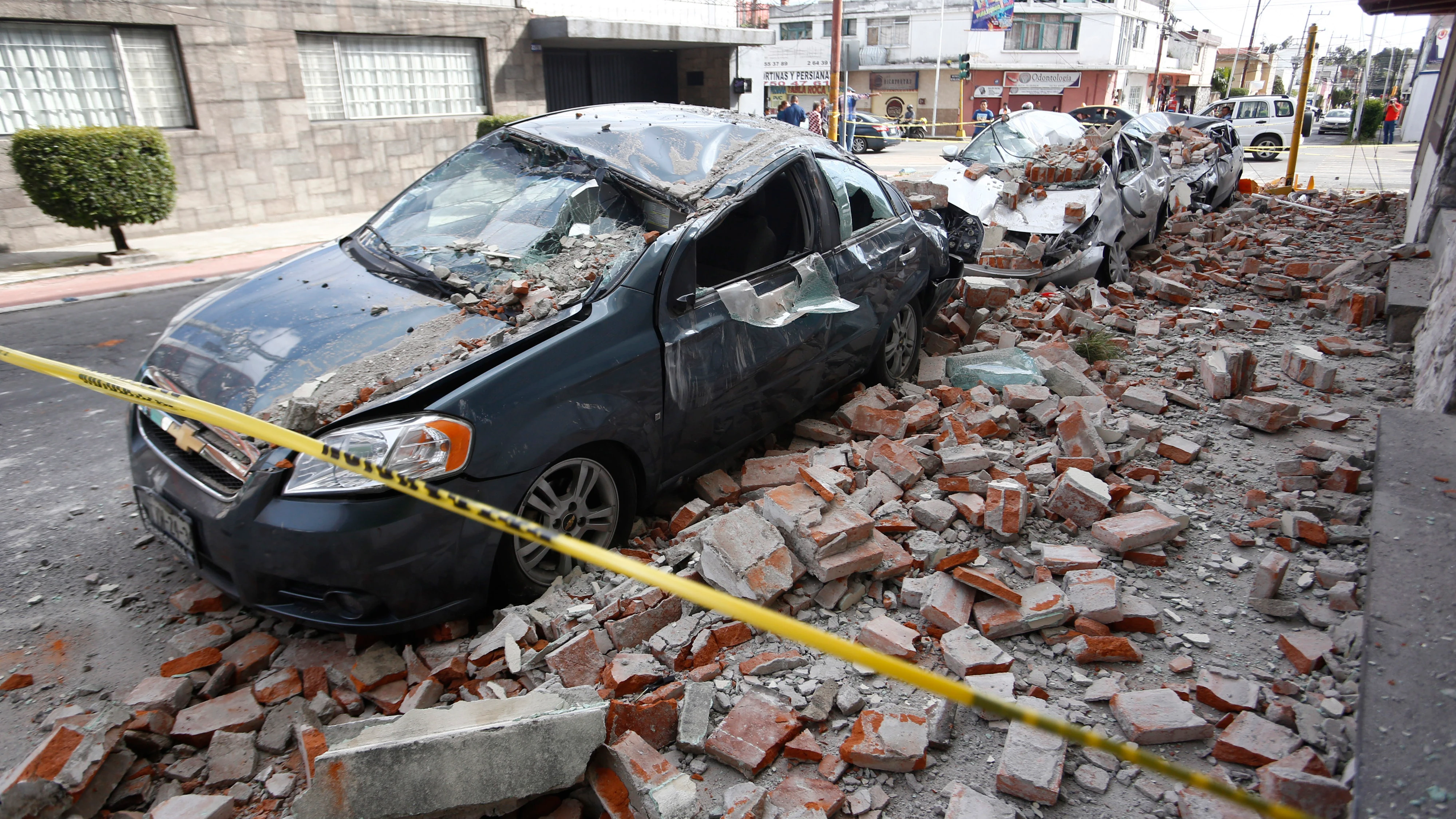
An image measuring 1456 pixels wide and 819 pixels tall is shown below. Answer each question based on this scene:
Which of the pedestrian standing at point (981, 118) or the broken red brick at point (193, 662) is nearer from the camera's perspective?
the broken red brick at point (193, 662)

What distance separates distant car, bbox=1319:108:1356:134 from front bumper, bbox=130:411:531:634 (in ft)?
149

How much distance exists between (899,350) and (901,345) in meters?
0.04

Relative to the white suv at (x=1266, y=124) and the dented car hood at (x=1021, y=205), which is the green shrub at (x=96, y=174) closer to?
the dented car hood at (x=1021, y=205)

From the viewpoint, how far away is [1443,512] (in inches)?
114

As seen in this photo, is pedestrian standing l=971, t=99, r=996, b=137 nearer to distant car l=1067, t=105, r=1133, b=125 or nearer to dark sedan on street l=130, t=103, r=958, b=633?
distant car l=1067, t=105, r=1133, b=125

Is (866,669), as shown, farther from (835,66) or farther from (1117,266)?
(835,66)

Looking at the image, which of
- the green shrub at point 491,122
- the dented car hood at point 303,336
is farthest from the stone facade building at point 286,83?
the dented car hood at point 303,336

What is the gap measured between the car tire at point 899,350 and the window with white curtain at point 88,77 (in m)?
11.6

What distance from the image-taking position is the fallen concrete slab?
2.05 m

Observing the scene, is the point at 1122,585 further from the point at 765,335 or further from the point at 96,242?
the point at 96,242

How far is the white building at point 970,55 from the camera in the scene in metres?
47.8

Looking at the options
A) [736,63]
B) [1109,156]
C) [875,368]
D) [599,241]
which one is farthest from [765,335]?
[736,63]

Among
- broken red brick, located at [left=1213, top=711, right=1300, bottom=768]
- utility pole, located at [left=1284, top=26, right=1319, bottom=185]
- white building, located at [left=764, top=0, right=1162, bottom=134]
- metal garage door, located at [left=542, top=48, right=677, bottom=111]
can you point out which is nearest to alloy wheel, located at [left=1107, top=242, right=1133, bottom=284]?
broken red brick, located at [left=1213, top=711, right=1300, bottom=768]

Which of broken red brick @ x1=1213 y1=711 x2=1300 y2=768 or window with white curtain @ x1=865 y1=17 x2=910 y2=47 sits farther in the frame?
window with white curtain @ x1=865 y1=17 x2=910 y2=47
